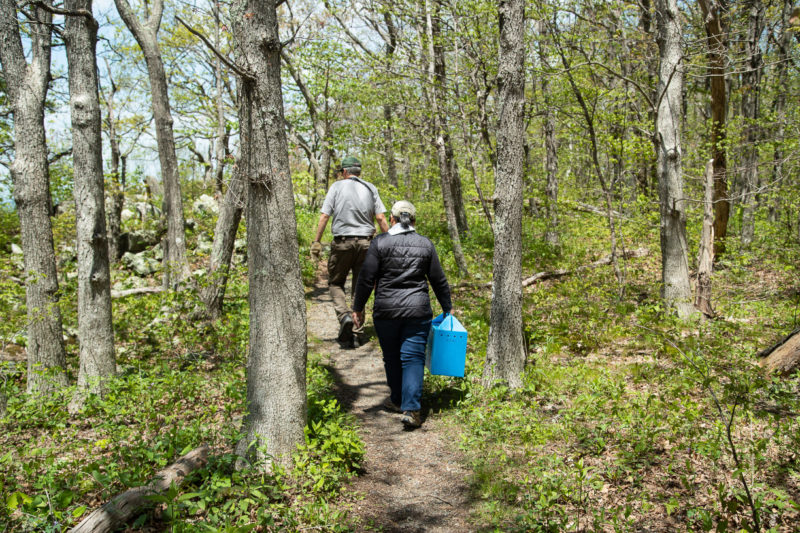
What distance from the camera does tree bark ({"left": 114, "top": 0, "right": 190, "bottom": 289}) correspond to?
8453 millimetres

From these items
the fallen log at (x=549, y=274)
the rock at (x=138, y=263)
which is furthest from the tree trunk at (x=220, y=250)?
the rock at (x=138, y=263)

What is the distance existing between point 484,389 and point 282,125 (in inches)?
129

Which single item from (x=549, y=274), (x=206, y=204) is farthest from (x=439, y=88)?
(x=206, y=204)

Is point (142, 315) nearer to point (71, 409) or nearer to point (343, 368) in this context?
point (71, 409)

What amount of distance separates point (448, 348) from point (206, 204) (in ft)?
52.9

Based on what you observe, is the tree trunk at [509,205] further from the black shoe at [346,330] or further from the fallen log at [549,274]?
the fallen log at [549,274]

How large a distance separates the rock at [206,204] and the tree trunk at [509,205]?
584 inches

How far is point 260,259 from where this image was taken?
3666 mm

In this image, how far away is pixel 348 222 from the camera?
690cm

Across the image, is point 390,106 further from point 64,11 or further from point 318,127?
point 64,11

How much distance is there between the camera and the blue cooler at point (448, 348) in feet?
15.7

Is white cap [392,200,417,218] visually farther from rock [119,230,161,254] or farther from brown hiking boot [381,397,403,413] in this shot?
rock [119,230,161,254]

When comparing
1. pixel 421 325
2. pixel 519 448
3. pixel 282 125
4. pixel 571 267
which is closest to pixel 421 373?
pixel 421 325

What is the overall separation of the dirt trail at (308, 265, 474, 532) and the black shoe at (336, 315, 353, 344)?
44.0 inches
